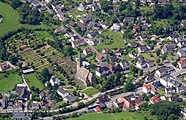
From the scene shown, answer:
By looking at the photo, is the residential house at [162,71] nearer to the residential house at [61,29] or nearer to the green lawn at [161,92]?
the green lawn at [161,92]

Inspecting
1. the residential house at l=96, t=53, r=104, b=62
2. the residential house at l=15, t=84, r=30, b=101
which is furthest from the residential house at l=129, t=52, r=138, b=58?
the residential house at l=15, t=84, r=30, b=101

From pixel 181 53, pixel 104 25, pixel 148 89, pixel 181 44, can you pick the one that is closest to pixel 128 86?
pixel 148 89

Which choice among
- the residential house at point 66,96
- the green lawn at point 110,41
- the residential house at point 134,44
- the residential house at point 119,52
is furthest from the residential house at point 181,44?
the residential house at point 66,96

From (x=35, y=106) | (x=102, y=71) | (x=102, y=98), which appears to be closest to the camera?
(x=35, y=106)

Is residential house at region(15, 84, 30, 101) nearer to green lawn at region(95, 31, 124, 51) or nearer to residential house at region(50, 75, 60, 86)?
residential house at region(50, 75, 60, 86)

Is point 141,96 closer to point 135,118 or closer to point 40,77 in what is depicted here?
point 135,118

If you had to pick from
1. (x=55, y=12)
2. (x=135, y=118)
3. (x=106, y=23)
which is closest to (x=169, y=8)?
(x=106, y=23)

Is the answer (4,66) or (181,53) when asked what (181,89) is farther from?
(4,66)
